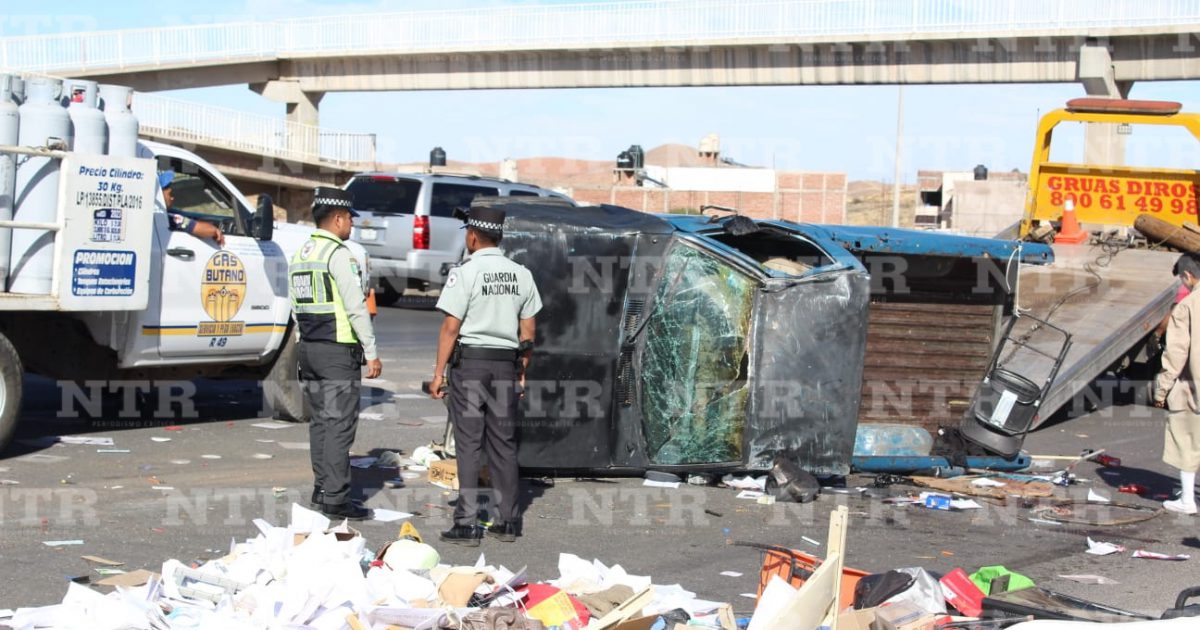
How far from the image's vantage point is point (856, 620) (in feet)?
17.1

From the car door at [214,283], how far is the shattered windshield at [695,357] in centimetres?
347

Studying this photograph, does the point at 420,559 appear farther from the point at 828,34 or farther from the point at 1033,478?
the point at 828,34

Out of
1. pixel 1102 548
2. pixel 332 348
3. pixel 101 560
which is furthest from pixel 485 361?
pixel 1102 548

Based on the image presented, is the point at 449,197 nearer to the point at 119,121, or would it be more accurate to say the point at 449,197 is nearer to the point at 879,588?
the point at 119,121

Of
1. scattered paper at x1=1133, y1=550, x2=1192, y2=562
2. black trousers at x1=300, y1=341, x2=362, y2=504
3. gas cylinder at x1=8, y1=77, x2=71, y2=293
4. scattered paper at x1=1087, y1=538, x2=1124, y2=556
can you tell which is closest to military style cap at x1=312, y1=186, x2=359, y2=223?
black trousers at x1=300, y1=341, x2=362, y2=504

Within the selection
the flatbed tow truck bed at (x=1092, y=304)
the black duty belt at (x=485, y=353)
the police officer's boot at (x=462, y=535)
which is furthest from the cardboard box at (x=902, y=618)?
the flatbed tow truck bed at (x=1092, y=304)

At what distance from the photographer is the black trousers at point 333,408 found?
24.5ft

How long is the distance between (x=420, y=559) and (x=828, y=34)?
106ft

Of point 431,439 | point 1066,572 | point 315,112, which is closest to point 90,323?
point 431,439

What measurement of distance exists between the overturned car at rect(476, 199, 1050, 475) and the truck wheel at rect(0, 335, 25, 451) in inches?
126

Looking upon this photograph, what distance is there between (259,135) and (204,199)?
26.3m

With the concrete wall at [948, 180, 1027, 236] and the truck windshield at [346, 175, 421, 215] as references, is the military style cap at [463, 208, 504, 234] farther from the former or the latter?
the concrete wall at [948, 180, 1027, 236]

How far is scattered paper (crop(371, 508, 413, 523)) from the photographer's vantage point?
7.65 meters

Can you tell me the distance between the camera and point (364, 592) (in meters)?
5.50
